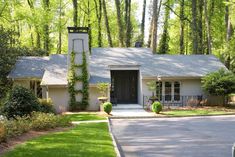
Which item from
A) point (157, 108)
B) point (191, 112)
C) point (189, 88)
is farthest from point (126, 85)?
point (191, 112)

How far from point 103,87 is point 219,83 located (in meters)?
8.76

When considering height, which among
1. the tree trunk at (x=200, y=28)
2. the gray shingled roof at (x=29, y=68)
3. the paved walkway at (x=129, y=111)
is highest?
the tree trunk at (x=200, y=28)

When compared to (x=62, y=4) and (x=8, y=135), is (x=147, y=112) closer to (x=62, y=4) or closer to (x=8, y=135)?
(x=8, y=135)

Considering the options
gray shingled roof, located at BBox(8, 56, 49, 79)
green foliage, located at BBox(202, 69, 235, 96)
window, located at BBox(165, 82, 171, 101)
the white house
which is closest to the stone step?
the white house

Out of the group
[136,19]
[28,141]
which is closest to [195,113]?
[28,141]

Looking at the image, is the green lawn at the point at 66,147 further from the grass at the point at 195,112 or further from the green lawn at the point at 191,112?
the grass at the point at 195,112

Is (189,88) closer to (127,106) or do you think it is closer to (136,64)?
(136,64)

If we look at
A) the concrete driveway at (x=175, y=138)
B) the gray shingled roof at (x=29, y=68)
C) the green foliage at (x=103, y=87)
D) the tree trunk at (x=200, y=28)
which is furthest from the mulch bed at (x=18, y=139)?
the tree trunk at (x=200, y=28)

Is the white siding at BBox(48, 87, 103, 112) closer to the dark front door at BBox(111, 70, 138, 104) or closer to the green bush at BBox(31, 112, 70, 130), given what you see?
the dark front door at BBox(111, 70, 138, 104)

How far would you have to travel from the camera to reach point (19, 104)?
63.3 ft

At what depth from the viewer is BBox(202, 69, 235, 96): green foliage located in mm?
28516

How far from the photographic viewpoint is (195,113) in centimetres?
2597

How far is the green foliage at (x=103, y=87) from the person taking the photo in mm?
27698

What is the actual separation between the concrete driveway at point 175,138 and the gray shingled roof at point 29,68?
11009 millimetres
